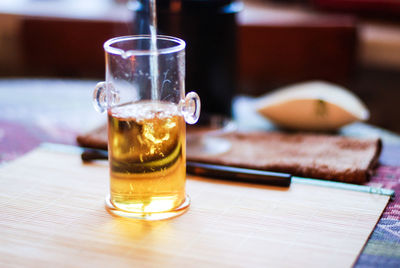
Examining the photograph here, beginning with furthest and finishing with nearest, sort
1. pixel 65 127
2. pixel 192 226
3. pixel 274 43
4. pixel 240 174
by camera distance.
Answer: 1. pixel 274 43
2. pixel 65 127
3. pixel 240 174
4. pixel 192 226

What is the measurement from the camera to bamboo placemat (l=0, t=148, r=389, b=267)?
494 millimetres

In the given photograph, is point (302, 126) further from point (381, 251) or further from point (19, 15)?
point (19, 15)

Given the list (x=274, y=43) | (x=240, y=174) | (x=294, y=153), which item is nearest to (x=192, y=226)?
(x=240, y=174)

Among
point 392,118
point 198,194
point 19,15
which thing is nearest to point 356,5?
point 392,118

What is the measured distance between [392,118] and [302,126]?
39.2 inches

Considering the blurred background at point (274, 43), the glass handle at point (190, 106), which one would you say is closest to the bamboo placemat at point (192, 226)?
the glass handle at point (190, 106)

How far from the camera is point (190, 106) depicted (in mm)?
593

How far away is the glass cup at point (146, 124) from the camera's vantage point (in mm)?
571

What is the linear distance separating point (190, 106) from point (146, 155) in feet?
0.25

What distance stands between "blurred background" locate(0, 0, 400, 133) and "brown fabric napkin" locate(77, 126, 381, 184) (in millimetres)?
643

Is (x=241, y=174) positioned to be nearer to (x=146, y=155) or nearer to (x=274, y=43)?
(x=146, y=155)

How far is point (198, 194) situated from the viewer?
66 centimetres

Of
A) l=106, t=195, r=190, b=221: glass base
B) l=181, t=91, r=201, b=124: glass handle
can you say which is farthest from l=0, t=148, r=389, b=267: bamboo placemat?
l=181, t=91, r=201, b=124: glass handle

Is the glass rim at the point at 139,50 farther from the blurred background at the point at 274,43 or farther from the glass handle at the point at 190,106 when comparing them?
the blurred background at the point at 274,43
